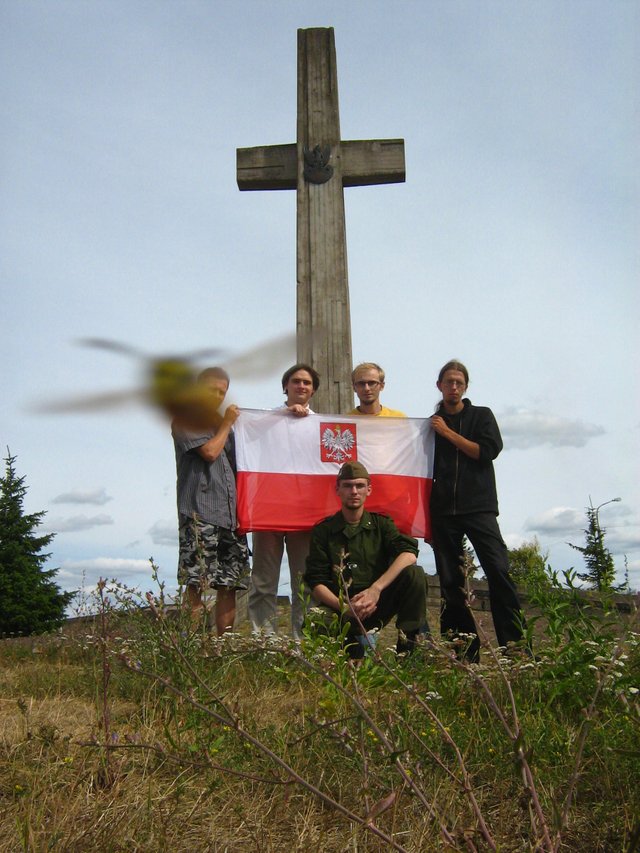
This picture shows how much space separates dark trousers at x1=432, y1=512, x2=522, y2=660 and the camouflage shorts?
1231 millimetres

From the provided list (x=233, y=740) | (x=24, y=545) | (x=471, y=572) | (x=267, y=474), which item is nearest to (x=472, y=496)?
(x=267, y=474)

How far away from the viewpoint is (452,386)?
514cm

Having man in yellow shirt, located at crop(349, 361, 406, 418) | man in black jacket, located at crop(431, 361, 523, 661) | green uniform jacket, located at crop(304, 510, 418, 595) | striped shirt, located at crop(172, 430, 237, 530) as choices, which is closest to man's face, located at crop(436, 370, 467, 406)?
man in black jacket, located at crop(431, 361, 523, 661)

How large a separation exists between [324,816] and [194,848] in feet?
1.23

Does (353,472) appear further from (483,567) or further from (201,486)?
(483,567)

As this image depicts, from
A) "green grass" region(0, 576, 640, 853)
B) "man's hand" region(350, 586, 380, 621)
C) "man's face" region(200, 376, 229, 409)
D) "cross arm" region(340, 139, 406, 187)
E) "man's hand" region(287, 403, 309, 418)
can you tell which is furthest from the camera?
"cross arm" region(340, 139, 406, 187)

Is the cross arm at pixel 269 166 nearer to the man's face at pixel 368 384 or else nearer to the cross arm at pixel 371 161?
the cross arm at pixel 371 161

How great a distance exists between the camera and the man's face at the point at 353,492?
462cm

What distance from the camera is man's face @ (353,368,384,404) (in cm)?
531

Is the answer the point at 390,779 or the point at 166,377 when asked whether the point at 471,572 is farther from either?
the point at 166,377

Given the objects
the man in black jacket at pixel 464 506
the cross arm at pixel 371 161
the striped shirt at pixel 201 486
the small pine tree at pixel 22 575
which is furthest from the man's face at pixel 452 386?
the small pine tree at pixel 22 575

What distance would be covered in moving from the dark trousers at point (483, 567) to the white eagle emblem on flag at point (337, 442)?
0.92 m

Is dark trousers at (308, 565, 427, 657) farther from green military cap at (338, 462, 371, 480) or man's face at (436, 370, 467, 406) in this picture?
man's face at (436, 370, 467, 406)

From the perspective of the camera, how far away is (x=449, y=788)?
2158 mm
